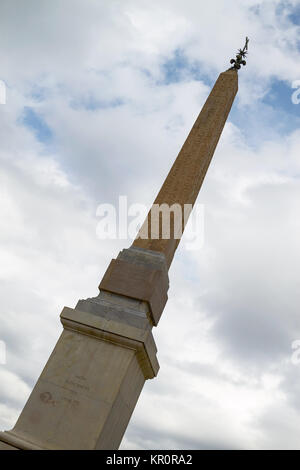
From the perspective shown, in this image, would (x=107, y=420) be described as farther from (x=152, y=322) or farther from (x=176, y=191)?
(x=176, y=191)

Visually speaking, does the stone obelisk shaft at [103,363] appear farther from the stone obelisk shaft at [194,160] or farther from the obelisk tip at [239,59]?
the obelisk tip at [239,59]

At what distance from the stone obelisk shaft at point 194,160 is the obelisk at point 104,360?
59 mm

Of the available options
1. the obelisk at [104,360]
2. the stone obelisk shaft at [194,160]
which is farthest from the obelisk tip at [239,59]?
the obelisk at [104,360]

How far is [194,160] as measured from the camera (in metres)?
9.50

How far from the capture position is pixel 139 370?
281 inches

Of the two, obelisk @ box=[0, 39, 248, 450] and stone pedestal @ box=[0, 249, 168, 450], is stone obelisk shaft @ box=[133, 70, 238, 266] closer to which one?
obelisk @ box=[0, 39, 248, 450]

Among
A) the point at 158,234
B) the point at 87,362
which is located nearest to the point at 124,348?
the point at 87,362

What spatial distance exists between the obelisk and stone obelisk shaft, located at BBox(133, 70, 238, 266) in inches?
2.3

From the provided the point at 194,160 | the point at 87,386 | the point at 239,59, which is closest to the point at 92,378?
the point at 87,386

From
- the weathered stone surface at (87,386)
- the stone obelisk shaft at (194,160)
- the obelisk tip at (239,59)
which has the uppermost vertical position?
the obelisk tip at (239,59)

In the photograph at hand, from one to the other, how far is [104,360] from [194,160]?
15.0ft

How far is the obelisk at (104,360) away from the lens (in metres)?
6.19

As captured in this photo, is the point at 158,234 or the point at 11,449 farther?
the point at 158,234

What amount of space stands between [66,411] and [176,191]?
4.48m
